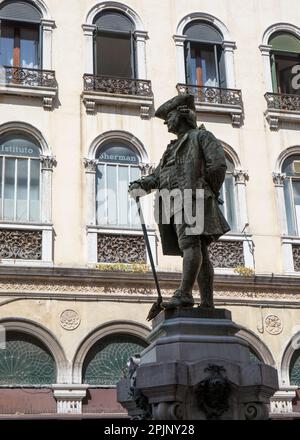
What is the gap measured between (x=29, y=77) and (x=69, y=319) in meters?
5.51

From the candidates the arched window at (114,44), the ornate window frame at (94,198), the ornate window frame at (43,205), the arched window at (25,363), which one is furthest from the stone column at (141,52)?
the arched window at (25,363)

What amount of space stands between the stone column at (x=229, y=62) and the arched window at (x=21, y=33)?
4.49 m

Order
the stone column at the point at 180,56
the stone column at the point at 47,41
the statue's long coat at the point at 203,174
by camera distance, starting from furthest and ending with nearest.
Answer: the stone column at the point at 180,56, the stone column at the point at 47,41, the statue's long coat at the point at 203,174

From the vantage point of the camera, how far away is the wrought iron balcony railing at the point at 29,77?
15445mm

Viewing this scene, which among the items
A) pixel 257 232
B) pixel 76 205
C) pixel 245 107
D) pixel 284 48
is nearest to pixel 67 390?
pixel 76 205

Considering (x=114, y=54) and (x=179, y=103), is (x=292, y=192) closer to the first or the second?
(x=114, y=54)

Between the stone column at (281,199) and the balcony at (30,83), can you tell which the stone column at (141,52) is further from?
the stone column at (281,199)

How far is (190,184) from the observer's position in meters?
6.47

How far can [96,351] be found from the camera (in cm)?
1400

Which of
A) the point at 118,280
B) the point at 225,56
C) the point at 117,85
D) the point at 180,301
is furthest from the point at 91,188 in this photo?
the point at 180,301

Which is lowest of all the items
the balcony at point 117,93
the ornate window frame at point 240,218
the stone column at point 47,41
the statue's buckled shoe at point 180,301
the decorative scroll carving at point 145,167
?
the statue's buckled shoe at point 180,301

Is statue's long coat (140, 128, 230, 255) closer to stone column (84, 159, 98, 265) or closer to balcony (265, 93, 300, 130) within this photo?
stone column (84, 159, 98, 265)
